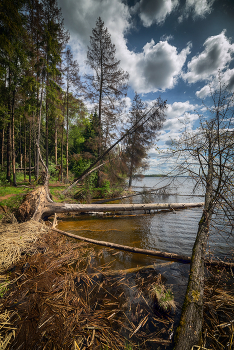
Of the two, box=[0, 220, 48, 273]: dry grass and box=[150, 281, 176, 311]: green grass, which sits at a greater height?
box=[0, 220, 48, 273]: dry grass

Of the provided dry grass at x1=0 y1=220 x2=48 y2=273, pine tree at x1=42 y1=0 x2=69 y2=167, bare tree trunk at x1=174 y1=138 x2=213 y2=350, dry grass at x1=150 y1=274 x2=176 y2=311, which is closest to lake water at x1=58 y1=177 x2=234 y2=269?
bare tree trunk at x1=174 y1=138 x2=213 y2=350

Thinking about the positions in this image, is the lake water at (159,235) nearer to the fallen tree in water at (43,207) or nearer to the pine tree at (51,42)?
the fallen tree in water at (43,207)

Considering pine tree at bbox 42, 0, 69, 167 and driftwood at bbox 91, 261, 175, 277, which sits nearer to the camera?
driftwood at bbox 91, 261, 175, 277

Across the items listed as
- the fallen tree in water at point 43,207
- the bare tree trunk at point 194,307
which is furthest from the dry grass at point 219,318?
the fallen tree in water at point 43,207

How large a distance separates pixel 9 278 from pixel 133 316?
2458 millimetres

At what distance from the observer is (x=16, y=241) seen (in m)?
3.46

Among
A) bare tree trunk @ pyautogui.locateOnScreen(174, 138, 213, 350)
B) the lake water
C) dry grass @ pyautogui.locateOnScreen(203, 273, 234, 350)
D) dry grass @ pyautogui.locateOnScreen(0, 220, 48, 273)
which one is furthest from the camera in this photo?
the lake water

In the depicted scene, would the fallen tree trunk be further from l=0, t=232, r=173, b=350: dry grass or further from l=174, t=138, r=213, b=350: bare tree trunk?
l=174, t=138, r=213, b=350: bare tree trunk

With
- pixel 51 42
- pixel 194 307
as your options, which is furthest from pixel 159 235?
pixel 51 42

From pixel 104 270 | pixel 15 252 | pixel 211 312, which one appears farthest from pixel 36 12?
pixel 211 312

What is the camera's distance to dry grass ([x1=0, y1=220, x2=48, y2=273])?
2960 millimetres

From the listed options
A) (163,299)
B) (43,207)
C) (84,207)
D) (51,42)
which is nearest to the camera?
(163,299)

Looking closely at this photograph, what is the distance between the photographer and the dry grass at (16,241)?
2.96 m

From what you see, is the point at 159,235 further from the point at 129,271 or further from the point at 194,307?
the point at 194,307
